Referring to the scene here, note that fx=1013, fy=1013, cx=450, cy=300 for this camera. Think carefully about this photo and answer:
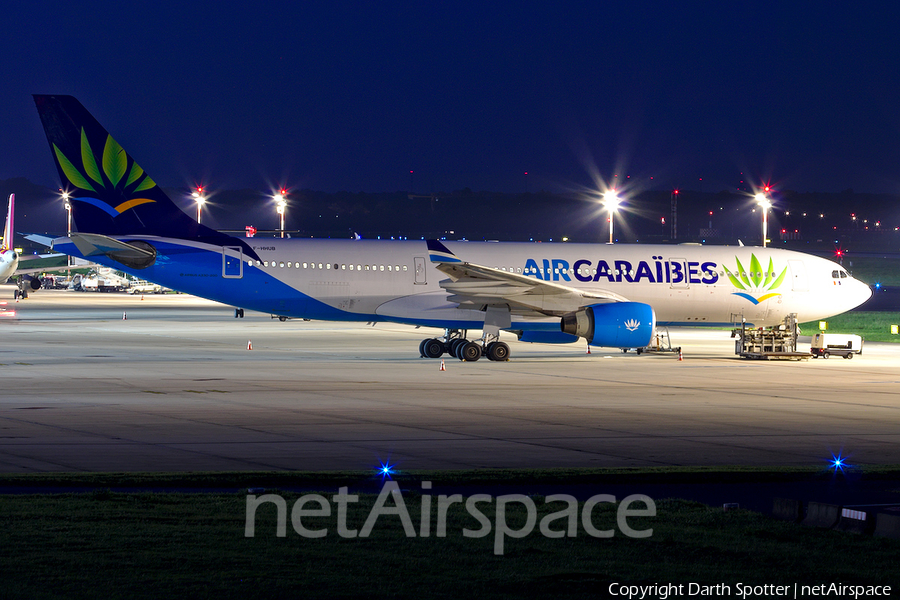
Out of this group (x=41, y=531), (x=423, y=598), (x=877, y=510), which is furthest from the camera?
(x=877, y=510)

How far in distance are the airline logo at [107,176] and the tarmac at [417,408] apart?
4.76 metres

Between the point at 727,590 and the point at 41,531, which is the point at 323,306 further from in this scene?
the point at 727,590

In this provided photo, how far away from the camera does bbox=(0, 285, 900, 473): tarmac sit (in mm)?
13898

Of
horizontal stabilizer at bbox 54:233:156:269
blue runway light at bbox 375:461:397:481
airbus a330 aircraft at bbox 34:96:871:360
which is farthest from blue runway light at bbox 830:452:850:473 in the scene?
horizontal stabilizer at bbox 54:233:156:269

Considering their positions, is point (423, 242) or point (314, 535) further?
point (423, 242)

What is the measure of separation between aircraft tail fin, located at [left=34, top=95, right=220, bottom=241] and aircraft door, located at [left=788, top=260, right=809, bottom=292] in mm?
19607

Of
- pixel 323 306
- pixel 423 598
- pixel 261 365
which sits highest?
pixel 323 306

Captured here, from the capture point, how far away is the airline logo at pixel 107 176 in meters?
31.6

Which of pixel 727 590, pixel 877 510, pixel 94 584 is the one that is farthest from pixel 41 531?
pixel 877 510

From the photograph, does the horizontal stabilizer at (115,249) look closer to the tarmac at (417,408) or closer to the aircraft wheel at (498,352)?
the tarmac at (417,408)

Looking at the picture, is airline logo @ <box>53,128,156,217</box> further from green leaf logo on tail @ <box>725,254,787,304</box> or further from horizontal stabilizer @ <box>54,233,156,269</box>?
green leaf logo on tail @ <box>725,254,787,304</box>

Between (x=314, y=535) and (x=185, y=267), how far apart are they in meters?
23.9

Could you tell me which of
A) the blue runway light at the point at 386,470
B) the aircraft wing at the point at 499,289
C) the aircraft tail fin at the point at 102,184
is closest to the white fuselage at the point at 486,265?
the aircraft wing at the point at 499,289

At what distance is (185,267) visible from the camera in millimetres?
31562
